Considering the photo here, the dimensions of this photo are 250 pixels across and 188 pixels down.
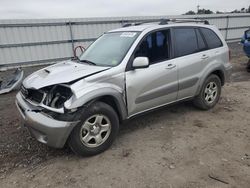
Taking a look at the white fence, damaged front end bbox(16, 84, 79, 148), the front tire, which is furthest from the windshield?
the white fence

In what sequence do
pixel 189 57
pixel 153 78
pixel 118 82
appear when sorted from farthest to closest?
pixel 189 57
pixel 153 78
pixel 118 82

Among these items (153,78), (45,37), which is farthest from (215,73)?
(45,37)

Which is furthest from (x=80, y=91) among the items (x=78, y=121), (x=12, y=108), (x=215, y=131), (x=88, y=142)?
(x=12, y=108)

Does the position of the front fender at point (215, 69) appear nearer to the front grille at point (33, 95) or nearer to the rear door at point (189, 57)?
the rear door at point (189, 57)

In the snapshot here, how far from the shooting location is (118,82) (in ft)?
11.5

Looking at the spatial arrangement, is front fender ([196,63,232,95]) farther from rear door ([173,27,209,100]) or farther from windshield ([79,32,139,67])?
windshield ([79,32,139,67])

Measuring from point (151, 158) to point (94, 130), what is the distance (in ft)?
3.07

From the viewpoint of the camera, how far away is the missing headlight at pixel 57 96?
10.3 ft

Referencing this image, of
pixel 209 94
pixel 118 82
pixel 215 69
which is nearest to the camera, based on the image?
pixel 118 82

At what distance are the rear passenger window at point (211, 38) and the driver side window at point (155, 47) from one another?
110cm

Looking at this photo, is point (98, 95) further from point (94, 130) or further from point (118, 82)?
point (94, 130)

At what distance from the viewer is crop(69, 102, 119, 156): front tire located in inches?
126

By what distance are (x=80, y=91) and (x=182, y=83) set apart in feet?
7.03

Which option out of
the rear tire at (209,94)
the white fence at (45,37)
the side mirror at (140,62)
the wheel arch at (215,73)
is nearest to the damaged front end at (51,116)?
the side mirror at (140,62)
